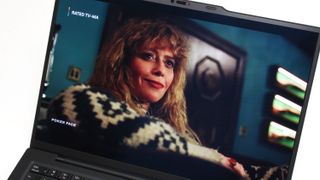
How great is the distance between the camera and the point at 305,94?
0.64m

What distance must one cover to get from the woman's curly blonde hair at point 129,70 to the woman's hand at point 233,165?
2.4 inches

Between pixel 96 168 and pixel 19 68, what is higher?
pixel 19 68

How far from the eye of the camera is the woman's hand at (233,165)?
2.19ft

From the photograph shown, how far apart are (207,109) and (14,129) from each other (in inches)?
16.0

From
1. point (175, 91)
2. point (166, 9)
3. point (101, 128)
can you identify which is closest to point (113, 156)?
point (101, 128)

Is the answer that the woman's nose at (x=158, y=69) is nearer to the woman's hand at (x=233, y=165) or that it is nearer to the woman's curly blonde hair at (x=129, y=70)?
the woman's curly blonde hair at (x=129, y=70)

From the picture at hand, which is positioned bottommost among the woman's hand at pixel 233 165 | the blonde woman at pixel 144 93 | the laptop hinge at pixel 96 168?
the laptop hinge at pixel 96 168

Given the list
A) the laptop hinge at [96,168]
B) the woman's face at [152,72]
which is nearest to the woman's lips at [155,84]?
→ the woman's face at [152,72]

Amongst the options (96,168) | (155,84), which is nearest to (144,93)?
(155,84)

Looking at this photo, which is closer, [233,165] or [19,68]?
[233,165]

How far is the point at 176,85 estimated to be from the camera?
67cm

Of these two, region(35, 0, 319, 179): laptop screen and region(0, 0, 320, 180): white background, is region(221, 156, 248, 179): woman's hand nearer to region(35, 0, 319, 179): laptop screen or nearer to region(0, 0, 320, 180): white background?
region(35, 0, 319, 179): laptop screen

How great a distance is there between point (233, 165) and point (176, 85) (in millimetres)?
172

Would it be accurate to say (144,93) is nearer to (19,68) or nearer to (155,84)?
(155,84)
